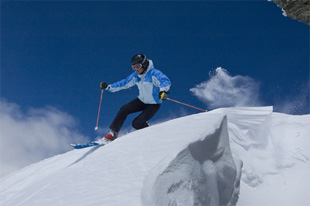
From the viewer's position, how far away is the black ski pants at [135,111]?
538 centimetres

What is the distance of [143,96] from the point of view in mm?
5648

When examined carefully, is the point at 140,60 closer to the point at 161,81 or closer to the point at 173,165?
the point at 161,81

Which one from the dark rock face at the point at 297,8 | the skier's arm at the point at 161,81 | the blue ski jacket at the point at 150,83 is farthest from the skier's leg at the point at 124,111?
the dark rock face at the point at 297,8

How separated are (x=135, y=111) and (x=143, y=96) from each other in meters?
0.41

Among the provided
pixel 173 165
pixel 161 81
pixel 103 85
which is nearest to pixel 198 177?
pixel 173 165

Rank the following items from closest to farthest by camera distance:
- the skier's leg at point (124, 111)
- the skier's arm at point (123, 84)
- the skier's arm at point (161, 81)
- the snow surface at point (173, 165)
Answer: the snow surface at point (173, 165) → the skier's arm at point (161, 81) → the skier's leg at point (124, 111) → the skier's arm at point (123, 84)

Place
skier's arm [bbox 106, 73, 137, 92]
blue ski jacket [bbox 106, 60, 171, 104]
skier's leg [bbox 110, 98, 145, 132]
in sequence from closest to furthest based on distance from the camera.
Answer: blue ski jacket [bbox 106, 60, 171, 104] → skier's leg [bbox 110, 98, 145, 132] → skier's arm [bbox 106, 73, 137, 92]

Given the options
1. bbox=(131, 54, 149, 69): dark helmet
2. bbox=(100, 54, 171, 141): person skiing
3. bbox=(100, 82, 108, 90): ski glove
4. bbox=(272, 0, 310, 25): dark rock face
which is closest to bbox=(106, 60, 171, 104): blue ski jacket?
bbox=(100, 54, 171, 141): person skiing

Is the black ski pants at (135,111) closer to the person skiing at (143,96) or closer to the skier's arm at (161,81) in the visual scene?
the person skiing at (143,96)

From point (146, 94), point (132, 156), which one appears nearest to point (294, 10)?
point (146, 94)

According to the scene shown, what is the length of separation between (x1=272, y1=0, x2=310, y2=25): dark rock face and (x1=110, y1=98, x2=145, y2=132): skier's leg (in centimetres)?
477

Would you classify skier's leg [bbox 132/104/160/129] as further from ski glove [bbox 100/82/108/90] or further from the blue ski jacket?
ski glove [bbox 100/82/108/90]

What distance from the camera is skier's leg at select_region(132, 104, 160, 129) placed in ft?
17.5

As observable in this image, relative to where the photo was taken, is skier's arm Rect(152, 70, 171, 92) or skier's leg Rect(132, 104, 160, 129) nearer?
skier's arm Rect(152, 70, 171, 92)
